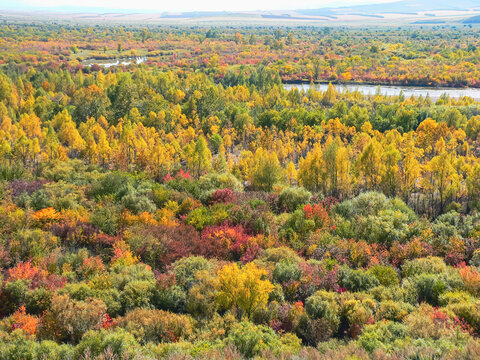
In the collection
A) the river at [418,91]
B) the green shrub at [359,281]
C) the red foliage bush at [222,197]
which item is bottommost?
the green shrub at [359,281]

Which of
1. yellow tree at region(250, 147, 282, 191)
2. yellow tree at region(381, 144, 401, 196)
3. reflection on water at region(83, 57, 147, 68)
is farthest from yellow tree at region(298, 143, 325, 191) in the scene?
reflection on water at region(83, 57, 147, 68)

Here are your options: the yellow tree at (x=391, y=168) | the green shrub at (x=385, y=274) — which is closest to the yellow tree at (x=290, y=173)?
the yellow tree at (x=391, y=168)

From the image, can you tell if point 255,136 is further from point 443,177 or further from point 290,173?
point 443,177

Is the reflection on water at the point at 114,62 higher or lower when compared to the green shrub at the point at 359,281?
higher

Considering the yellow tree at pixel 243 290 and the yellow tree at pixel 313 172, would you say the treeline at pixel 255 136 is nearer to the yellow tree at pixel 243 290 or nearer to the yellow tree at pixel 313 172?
the yellow tree at pixel 313 172

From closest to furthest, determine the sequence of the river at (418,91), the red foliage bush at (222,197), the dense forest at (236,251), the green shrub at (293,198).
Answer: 1. the dense forest at (236,251)
2. the red foliage bush at (222,197)
3. the green shrub at (293,198)
4. the river at (418,91)

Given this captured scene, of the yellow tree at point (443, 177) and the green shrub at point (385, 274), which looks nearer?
the green shrub at point (385, 274)

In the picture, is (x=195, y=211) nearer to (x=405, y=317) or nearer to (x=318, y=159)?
(x=318, y=159)

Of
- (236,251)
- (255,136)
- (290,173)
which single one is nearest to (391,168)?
(290,173)

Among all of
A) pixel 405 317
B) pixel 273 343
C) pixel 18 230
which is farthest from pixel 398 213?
pixel 18 230
